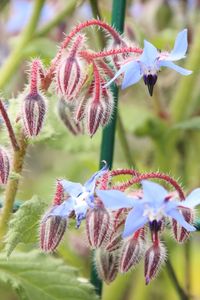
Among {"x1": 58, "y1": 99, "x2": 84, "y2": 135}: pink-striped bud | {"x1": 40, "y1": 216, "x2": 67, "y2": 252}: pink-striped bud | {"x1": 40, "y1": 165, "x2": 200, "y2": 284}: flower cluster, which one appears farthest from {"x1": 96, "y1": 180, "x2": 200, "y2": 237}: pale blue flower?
{"x1": 58, "y1": 99, "x2": 84, "y2": 135}: pink-striped bud

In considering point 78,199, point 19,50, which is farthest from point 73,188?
point 19,50

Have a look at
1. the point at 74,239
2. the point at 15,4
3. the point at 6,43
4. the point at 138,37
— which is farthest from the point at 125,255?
the point at 15,4

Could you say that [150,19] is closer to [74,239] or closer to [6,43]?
[6,43]

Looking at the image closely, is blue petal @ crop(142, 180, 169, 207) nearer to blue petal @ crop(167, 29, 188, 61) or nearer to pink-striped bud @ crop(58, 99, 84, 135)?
blue petal @ crop(167, 29, 188, 61)

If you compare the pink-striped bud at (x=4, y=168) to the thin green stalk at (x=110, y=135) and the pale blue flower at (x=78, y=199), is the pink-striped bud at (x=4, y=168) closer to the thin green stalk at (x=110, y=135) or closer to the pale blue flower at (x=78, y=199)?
the pale blue flower at (x=78, y=199)

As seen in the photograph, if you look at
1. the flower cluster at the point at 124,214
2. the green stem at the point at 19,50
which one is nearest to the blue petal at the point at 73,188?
the flower cluster at the point at 124,214

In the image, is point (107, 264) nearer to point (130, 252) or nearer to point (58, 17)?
point (130, 252)
